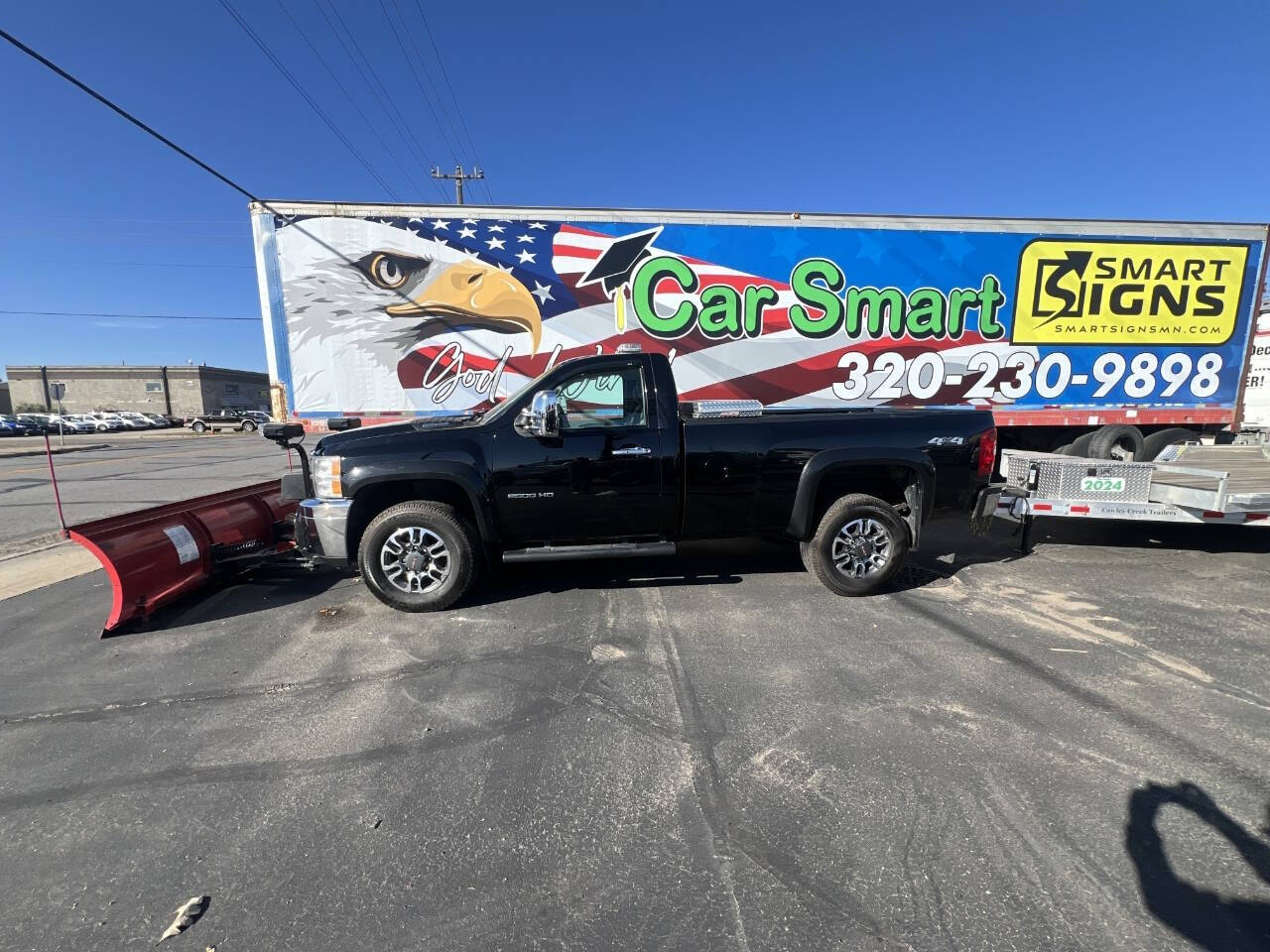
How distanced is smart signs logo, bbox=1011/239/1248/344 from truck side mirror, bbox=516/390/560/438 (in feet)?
21.6

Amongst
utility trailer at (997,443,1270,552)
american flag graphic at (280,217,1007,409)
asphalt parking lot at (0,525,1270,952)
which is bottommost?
asphalt parking lot at (0,525,1270,952)

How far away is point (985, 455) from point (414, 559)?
4.85 metres

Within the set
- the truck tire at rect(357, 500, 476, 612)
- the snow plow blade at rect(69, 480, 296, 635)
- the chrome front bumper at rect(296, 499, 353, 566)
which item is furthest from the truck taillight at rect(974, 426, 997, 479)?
the snow plow blade at rect(69, 480, 296, 635)

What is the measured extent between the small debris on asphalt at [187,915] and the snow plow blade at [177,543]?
118 inches

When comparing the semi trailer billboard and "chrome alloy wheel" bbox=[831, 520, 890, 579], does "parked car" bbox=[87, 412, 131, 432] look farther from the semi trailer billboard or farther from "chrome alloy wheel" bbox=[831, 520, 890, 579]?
"chrome alloy wheel" bbox=[831, 520, 890, 579]

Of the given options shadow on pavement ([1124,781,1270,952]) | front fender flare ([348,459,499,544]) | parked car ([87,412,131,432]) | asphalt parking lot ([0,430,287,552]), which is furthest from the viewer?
parked car ([87,412,131,432])

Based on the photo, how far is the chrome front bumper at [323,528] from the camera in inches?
171

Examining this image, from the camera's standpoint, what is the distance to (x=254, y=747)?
2.79 meters

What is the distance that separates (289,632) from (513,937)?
3128 millimetres

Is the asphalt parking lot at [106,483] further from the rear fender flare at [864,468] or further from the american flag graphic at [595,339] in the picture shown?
the rear fender flare at [864,468]

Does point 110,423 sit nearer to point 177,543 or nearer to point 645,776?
point 177,543

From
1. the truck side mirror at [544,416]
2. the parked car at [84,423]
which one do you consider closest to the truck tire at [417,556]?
the truck side mirror at [544,416]

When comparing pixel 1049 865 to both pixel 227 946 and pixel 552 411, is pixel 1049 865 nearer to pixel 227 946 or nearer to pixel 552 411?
pixel 227 946

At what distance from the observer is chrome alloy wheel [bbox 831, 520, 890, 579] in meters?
4.75
